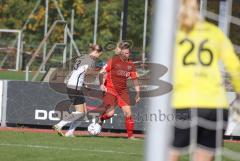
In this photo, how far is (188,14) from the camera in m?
5.60

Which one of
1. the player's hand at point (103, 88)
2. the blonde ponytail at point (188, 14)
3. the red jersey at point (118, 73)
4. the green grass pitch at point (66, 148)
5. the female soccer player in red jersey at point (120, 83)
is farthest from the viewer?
the player's hand at point (103, 88)

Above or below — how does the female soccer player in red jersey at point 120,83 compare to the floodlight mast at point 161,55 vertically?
below

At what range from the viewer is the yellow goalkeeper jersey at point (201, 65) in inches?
231

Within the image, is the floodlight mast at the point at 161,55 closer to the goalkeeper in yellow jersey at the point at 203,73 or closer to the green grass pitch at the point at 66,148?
the goalkeeper in yellow jersey at the point at 203,73

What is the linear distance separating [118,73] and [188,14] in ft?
31.2

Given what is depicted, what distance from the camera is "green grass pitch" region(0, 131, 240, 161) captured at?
37.4 feet

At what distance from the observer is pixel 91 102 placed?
16.2 metres

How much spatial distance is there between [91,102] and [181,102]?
1040 cm

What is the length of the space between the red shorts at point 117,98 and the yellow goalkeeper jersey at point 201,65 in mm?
8998

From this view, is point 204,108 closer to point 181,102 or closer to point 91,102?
point 181,102

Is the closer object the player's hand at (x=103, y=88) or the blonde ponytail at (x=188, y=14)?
the blonde ponytail at (x=188, y=14)

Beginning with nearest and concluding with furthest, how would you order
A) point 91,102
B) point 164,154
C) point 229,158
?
point 164,154 < point 229,158 < point 91,102

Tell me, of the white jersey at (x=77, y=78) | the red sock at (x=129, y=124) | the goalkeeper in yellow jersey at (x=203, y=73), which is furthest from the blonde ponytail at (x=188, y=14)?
the white jersey at (x=77, y=78)

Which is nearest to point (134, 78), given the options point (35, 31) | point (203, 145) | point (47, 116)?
point (47, 116)
